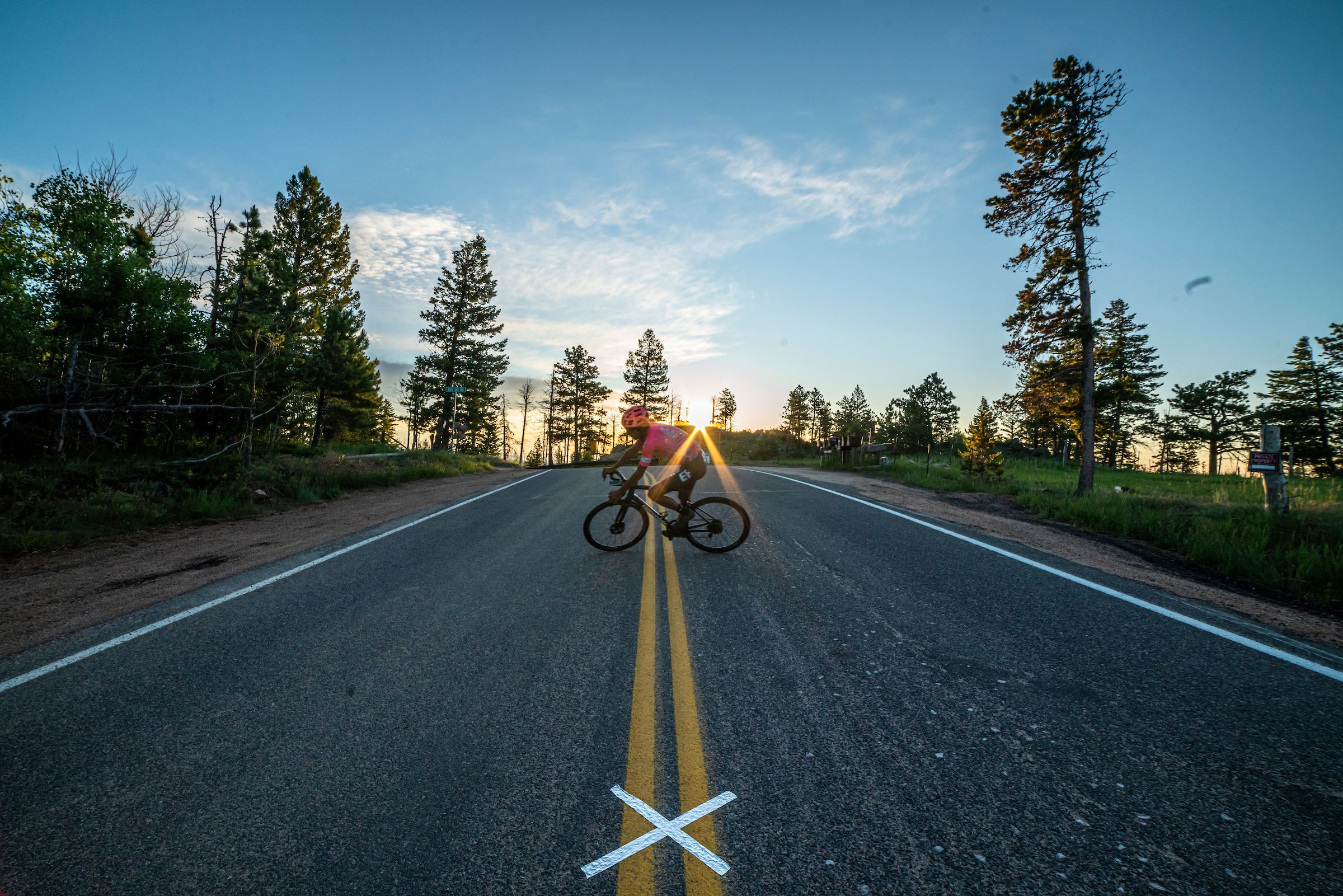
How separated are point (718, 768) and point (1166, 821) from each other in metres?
1.75

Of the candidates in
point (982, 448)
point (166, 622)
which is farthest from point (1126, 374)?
point (166, 622)

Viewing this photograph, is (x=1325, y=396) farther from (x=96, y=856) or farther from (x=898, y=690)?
(x=96, y=856)

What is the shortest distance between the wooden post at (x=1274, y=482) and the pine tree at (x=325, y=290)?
1237 inches

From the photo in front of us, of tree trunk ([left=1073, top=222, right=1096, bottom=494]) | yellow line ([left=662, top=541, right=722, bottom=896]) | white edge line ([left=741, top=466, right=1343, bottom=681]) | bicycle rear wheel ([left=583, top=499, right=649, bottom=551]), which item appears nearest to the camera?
yellow line ([left=662, top=541, right=722, bottom=896])

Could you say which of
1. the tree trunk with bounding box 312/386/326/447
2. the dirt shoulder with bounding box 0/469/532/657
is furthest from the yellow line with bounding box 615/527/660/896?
the tree trunk with bounding box 312/386/326/447

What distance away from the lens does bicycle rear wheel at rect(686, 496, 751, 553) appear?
22.2 feet

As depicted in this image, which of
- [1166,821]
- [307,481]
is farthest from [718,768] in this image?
[307,481]

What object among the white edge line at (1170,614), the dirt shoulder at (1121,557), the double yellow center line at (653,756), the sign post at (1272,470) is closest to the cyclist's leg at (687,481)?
the double yellow center line at (653,756)

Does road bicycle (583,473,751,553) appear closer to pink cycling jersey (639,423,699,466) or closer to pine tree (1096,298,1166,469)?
pink cycling jersey (639,423,699,466)

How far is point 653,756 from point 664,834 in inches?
19.6

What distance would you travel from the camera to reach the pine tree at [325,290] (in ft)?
91.4

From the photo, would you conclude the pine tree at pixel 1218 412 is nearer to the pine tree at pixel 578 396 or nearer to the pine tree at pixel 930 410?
the pine tree at pixel 930 410

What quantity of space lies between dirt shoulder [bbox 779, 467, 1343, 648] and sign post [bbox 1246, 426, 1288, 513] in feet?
8.09

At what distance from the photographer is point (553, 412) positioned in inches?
2625
